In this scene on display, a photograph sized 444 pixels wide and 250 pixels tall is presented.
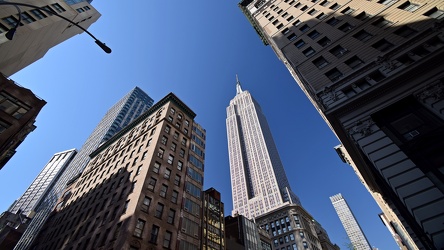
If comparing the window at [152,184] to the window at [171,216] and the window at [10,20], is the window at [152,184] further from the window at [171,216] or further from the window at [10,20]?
the window at [10,20]

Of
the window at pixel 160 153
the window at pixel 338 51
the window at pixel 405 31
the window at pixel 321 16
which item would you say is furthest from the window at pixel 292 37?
the window at pixel 160 153

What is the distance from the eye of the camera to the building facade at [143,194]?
31703 millimetres

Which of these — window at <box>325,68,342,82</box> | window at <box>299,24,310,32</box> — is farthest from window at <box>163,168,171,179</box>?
window at <box>299,24,310,32</box>

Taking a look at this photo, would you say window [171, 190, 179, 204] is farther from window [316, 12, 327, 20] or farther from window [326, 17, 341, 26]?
window [316, 12, 327, 20]

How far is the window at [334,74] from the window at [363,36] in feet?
14.0

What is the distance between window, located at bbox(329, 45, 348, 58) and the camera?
23172 mm

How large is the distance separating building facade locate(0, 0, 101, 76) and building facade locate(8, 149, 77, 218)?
341 ft

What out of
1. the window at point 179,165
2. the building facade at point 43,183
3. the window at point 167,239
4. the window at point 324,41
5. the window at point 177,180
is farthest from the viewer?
the building facade at point 43,183

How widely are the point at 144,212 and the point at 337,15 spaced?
35.6 metres

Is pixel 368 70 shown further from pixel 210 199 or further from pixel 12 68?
pixel 12 68

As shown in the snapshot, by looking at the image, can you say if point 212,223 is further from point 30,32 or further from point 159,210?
point 30,32

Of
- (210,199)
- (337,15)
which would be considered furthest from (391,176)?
(210,199)

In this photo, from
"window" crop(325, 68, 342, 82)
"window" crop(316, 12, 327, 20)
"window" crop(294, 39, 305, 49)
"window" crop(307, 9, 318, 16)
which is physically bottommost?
"window" crop(325, 68, 342, 82)

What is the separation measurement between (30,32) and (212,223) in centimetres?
4170
